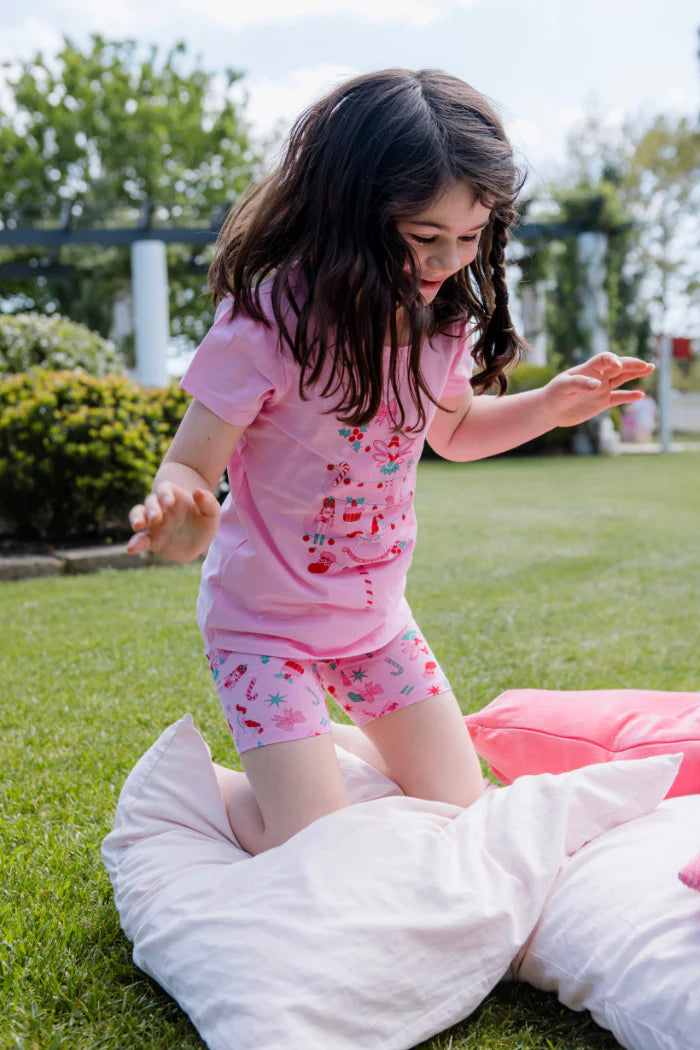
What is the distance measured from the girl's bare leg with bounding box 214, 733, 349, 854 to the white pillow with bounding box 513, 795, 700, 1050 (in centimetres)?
42

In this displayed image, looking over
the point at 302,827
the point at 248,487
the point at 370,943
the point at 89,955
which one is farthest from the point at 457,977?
the point at 248,487

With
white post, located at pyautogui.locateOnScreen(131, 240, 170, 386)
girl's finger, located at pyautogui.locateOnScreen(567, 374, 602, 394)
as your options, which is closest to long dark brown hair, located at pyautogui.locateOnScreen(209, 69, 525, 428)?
girl's finger, located at pyautogui.locateOnScreen(567, 374, 602, 394)

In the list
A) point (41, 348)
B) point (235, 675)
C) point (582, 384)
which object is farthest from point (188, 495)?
point (41, 348)

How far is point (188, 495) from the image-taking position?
1.42 m

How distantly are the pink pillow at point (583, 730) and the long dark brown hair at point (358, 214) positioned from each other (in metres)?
0.72

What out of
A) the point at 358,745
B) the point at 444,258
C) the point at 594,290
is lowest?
the point at 358,745

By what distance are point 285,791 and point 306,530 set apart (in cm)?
47

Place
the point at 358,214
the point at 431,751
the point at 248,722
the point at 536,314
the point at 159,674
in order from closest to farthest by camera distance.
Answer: the point at 358,214
the point at 248,722
the point at 431,751
the point at 159,674
the point at 536,314

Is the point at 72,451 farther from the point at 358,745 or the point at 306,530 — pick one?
the point at 306,530

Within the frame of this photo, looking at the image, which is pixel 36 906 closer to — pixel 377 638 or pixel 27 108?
pixel 377 638

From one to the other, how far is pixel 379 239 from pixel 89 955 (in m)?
1.25

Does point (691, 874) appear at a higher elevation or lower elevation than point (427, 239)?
lower

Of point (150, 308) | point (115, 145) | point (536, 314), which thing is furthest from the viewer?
point (115, 145)

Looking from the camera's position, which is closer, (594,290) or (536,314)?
(594,290)
